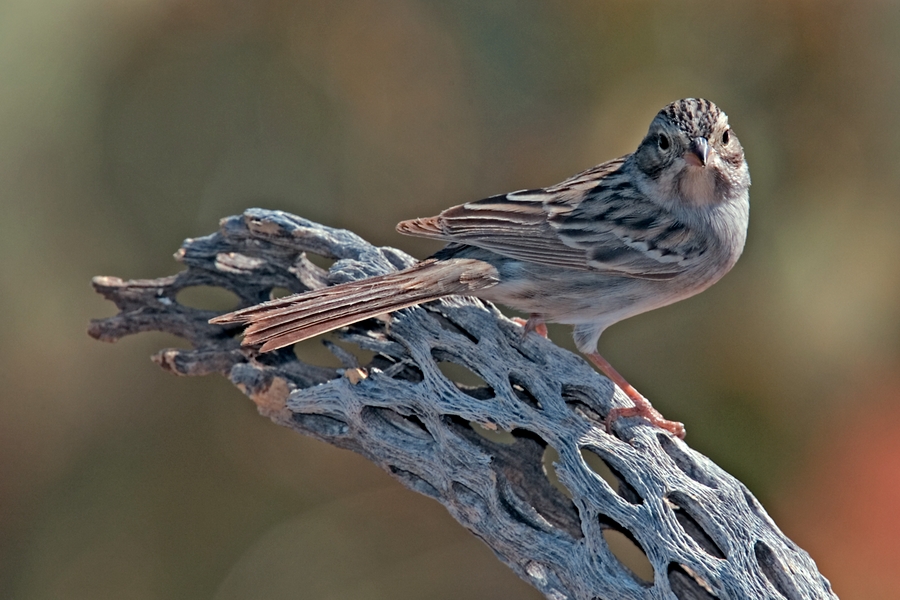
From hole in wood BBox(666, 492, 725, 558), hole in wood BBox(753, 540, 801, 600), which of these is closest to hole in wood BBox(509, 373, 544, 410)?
hole in wood BBox(666, 492, 725, 558)

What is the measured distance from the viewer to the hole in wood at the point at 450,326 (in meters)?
2.52

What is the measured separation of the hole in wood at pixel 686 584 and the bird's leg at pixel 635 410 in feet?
1.26

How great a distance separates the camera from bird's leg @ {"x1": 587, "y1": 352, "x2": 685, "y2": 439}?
2305 millimetres

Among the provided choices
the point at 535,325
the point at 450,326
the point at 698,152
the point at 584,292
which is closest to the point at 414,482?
the point at 450,326

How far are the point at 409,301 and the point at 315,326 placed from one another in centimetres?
25

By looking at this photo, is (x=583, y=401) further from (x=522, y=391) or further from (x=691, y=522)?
(x=691, y=522)

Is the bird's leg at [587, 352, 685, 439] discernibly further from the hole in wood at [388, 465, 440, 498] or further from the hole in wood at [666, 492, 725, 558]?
the hole in wood at [388, 465, 440, 498]

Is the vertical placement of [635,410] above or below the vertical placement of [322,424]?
above

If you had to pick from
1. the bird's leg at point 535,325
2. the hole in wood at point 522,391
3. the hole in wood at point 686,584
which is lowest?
the hole in wood at point 686,584

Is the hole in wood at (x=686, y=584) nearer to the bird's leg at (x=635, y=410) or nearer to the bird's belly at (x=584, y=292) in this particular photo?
the bird's leg at (x=635, y=410)

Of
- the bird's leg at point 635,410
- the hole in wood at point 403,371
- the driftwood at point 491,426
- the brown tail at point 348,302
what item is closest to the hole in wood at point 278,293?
the driftwood at point 491,426

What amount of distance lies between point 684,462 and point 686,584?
293 millimetres

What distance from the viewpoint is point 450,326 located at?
2.55 metres

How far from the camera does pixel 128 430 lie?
3.26 meters
